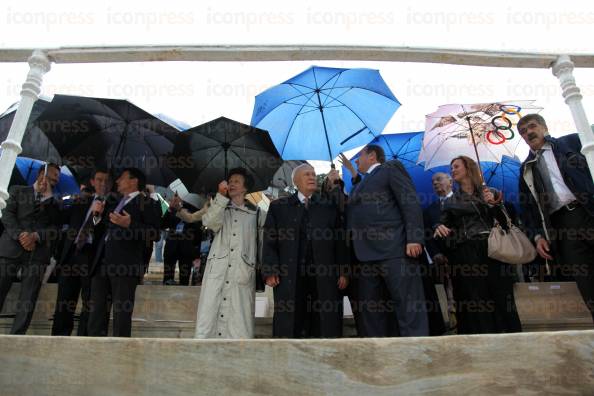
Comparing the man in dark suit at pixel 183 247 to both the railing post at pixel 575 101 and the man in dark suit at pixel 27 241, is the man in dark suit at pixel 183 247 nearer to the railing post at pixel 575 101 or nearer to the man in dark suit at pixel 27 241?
the man in dark suit at pixel 27 241

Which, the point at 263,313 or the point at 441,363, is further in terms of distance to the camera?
the point at 263,313

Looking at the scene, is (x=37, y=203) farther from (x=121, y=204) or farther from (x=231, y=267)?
(x=231, y=267)

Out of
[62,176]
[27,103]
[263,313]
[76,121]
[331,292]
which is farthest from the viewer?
[263,313]

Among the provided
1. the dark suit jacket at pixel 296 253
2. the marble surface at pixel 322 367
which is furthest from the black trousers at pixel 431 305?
the marble surface at pixel 322 367

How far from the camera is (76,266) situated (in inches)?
203

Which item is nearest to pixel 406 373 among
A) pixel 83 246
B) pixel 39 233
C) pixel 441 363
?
pixel 441 363

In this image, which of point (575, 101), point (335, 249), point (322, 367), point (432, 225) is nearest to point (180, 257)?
point (335, 249)

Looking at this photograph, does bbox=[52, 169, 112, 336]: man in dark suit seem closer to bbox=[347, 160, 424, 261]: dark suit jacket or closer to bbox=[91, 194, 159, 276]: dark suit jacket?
bbox=[91, 194, 159, 276]: dark suit jacket

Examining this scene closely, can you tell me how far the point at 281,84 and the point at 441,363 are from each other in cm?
411

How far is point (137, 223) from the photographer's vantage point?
5.12 meters

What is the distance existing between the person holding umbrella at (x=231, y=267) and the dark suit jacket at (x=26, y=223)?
1962 mm

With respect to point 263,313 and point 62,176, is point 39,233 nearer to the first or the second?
point 62,176

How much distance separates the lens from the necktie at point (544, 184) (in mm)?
4613

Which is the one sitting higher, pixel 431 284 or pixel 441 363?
pixel 431 284
